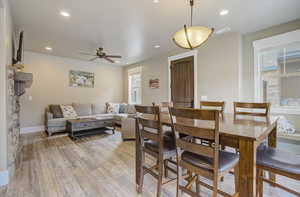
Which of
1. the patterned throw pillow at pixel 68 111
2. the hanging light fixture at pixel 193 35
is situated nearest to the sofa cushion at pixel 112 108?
the patterned throw pillow at pixel 68 111

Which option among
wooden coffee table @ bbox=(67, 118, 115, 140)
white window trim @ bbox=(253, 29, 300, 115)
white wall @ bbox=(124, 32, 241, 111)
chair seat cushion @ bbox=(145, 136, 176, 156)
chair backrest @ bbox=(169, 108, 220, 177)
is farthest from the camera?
wooden coffee table @ bbox=(67, 118, 115, 140)

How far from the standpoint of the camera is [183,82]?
438 centimetres

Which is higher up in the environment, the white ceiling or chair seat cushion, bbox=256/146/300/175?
the white ceiling

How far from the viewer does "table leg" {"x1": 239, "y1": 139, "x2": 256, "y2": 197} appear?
1.05 meters

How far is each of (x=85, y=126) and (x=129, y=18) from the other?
2.96 meters

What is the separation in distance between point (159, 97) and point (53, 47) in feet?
11.8

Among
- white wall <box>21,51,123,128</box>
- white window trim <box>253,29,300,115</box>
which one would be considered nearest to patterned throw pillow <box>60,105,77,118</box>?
white wall <box>21,51,123,128</box>

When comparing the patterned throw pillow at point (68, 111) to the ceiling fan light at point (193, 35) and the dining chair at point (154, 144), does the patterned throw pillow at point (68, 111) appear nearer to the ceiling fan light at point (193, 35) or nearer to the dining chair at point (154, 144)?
the dining chair at point (154, 144)

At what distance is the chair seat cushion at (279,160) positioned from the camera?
1147 millimetres

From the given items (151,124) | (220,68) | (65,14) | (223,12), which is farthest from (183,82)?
(65,14)

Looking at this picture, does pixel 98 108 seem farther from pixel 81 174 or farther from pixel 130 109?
pixel 81 174

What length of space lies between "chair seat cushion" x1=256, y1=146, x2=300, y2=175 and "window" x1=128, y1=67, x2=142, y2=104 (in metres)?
4.98

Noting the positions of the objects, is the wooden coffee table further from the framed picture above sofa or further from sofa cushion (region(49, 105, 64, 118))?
the framed picture above sofa

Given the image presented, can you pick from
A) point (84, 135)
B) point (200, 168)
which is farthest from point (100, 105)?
point (200, 168)
